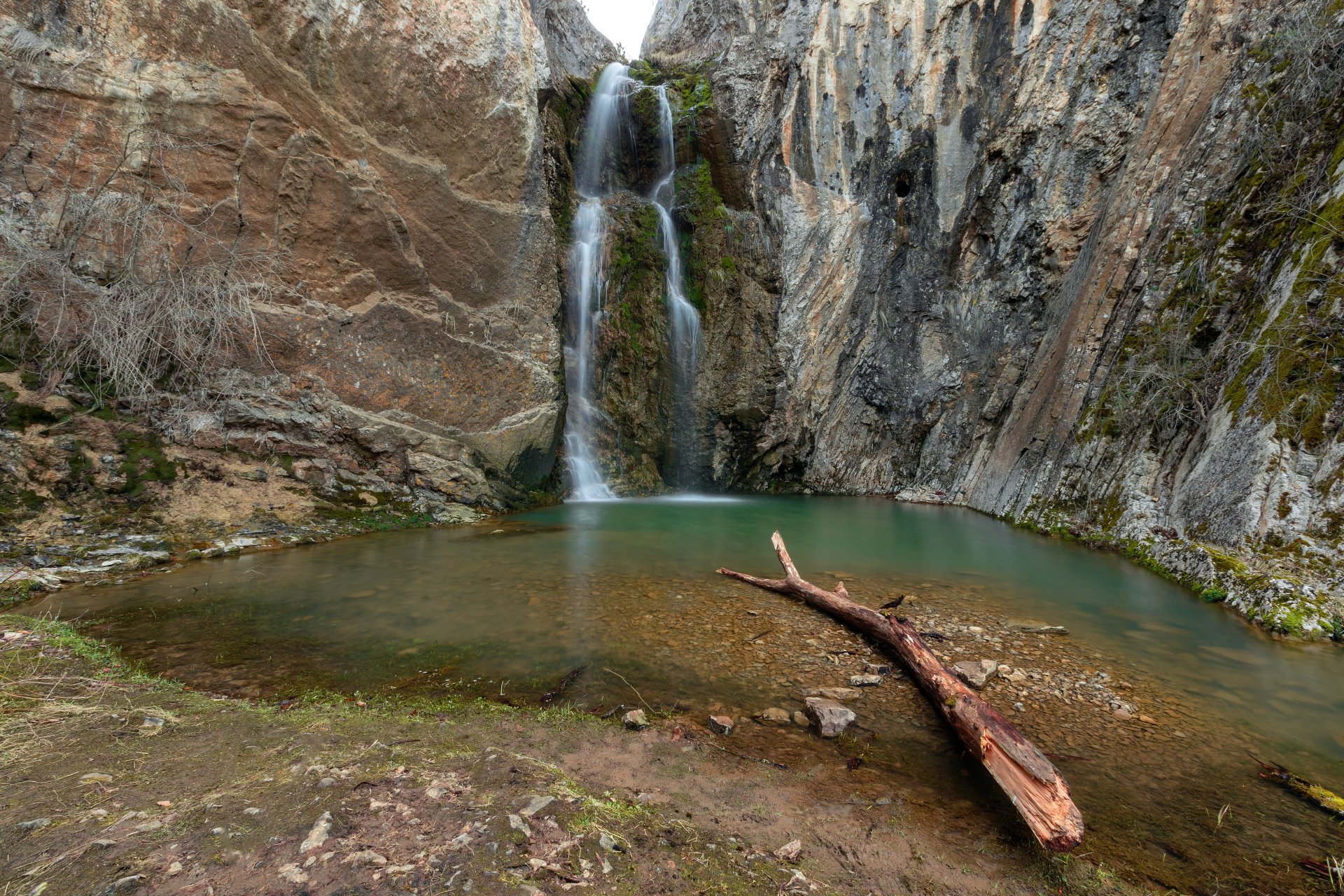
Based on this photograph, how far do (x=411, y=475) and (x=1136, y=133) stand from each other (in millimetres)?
18238

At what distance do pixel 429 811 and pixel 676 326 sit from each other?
15213 mm

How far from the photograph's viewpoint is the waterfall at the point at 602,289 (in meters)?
14.5

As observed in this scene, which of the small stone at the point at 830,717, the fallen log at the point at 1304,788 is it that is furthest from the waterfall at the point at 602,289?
the fallen log at the point at 1304,788

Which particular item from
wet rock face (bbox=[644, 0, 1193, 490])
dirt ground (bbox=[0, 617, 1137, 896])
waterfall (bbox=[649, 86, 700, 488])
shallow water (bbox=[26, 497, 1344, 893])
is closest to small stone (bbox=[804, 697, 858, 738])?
shallow water (bbox=[26, 497, 1344, 893])

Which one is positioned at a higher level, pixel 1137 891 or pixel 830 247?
pixel 830 247

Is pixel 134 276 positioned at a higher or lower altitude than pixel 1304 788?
higher

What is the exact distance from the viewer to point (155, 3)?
319 inches

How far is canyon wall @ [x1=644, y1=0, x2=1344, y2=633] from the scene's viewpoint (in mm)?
6738

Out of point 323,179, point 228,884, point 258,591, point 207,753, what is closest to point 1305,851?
point 228,884

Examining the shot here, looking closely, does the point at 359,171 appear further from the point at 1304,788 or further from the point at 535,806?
the point at 1304,788

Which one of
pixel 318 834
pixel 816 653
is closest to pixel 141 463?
pixel 318 834

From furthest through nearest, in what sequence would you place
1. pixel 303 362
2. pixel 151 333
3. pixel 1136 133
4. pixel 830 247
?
pixel 830 247, pixel 1136 133, pixel 303 362, pixel 151 333

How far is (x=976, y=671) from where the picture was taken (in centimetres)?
387

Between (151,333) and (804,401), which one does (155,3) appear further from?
(804,401)
